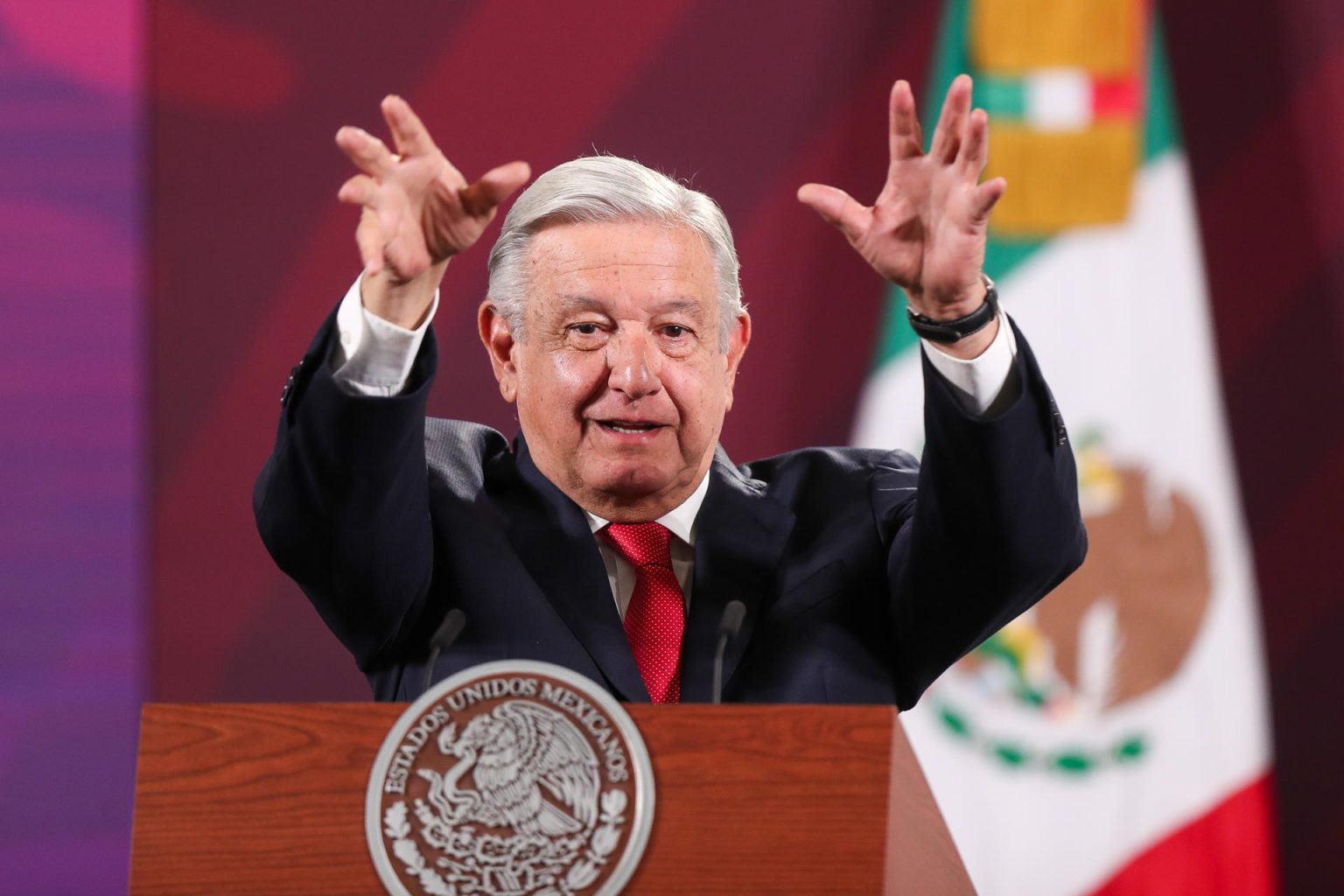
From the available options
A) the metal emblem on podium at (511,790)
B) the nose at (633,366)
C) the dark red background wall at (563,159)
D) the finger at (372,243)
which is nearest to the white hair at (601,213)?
the nose at (633,366)

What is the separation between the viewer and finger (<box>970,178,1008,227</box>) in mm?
1457

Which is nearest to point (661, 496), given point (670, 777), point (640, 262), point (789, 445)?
point (640, 262)

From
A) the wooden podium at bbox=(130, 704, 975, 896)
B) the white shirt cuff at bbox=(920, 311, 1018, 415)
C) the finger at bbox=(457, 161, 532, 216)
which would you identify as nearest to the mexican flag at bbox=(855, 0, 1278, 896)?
the white shirt cuff at bbox=(920, 311, 1018, 415)

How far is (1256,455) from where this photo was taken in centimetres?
312

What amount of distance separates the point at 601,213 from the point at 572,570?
0.41 metres

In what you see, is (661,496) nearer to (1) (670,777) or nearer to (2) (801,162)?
(1) (670,777)

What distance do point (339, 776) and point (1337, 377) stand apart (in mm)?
2471

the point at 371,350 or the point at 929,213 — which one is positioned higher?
the point at 929,213

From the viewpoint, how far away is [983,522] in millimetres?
1600

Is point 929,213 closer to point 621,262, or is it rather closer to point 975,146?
point 975,146

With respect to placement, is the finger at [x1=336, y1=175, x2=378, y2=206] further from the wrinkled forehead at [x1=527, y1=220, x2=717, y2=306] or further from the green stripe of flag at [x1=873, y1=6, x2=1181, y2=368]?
the green stripe of flag at [x1=873, y1=6, x2=1181, y2=368]

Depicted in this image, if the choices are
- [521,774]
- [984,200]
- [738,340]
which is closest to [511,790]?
[521,774]

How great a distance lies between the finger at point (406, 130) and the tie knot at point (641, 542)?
50cm

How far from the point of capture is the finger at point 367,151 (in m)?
1.46
